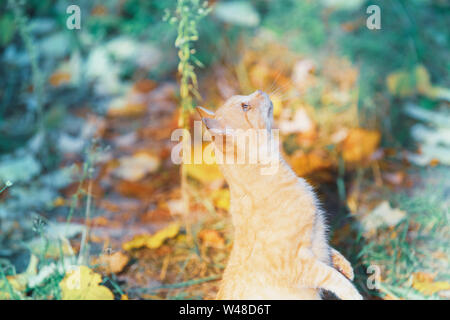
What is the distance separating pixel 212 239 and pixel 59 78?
2.36 meters

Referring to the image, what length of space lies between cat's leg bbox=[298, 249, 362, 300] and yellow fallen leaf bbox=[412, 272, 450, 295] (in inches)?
29.3

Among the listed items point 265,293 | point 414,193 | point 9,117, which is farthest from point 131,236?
point 9,117

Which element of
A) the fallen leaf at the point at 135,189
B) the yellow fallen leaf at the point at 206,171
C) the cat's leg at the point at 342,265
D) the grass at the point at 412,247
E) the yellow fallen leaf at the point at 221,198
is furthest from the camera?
the fallen leaf at the point at 135,189

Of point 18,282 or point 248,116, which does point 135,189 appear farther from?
point 248,116

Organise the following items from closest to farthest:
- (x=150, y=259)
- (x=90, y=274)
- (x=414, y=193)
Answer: (x=90, y=274)
(x=150, y=259)
(x=414, y=193)

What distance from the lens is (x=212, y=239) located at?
2.51m

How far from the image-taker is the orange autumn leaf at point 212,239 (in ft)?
8.20

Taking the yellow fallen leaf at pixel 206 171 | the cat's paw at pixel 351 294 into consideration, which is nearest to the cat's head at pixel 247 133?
the cat's paw at pixel 351 294

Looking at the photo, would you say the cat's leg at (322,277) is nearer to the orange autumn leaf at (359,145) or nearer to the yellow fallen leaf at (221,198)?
the yellow fallen leaf at (221,198)

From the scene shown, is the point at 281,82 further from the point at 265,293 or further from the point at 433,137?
the point at 265,293

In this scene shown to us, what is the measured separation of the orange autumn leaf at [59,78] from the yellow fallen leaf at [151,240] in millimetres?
2102

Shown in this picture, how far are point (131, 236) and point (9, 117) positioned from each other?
194 cm

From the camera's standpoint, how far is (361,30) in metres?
3.96

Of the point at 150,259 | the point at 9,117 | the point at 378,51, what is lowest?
the point at 150,259
